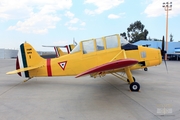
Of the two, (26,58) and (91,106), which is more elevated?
(26,58)

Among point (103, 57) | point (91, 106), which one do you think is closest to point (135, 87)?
point (103, 57)

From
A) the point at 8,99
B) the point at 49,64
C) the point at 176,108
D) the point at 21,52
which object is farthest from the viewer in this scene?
the point at 21,52

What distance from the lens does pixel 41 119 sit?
389 centimetres

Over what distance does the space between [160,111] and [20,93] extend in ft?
16.0

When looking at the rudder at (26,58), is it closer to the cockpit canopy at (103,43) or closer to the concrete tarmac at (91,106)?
the concrete tarmac at (91,106)

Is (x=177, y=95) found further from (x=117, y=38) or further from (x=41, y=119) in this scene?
(x=41, y=119)

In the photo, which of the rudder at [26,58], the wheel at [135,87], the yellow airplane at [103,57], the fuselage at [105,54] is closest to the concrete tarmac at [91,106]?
the wheel at [135,87]

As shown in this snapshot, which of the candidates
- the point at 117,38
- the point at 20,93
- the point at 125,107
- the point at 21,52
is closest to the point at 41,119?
the point at 125,107

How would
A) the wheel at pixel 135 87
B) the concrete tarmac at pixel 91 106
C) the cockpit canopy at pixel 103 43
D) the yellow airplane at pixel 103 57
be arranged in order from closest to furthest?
1. the concrete tarmac at pixel 91 106
2. the wheel at pixel 135 87
3. the yellow airplane at pixel 103 57
4. the cockpit canopy at pixel 103 43

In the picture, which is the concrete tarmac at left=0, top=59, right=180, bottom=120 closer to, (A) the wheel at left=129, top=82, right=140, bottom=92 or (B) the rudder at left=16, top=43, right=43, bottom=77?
(A) the wheel at left=129, top=82, right=140, bottom=92

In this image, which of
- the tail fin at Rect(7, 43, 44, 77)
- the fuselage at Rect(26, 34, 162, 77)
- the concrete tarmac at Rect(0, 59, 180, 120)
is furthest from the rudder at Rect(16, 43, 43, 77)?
the concrete tarmac at Rect(0, 59, 180, 120)

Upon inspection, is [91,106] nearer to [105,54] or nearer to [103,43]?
[105,54]

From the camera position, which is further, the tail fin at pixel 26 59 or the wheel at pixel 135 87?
the tail fin at pixel 26 59

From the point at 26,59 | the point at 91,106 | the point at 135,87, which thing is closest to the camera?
the point at 91,106
